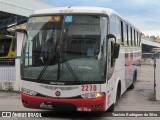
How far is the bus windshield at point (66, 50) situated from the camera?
9547 millimetres

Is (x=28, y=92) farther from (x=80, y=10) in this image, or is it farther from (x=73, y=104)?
(x=80, y=10)

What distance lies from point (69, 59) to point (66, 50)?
0.85 feet

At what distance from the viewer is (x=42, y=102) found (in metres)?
9.70

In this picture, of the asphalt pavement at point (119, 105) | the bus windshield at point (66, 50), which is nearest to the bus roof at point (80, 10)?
the bus windshield at point (66, 50)

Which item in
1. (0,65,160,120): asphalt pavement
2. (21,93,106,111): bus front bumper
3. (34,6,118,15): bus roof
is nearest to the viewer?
(21,93,106,111): bus front bumper

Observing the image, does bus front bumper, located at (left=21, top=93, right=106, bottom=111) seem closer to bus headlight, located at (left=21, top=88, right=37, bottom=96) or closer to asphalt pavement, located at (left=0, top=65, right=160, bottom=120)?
bus headlight, located at (left=21, top=88, right=37, bottom=96)

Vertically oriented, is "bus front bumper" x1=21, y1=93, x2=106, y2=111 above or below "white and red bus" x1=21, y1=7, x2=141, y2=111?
below

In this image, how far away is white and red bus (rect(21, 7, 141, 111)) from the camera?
9.46 m

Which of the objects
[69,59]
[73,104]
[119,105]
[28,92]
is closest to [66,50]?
[69,59]

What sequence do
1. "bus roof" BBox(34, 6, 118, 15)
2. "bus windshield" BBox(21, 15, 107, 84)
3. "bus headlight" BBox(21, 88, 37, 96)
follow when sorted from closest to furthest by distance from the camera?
"bus windshield" BBox(21, 15, 107, 84) → "bus headlight" BBox(21, 88, 37, 96) → "bus roof" BBox(34, 6, 118, 15)

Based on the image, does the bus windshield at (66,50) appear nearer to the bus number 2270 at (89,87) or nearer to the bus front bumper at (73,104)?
the bus number 2270 at (89,87)

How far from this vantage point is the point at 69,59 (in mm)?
9641

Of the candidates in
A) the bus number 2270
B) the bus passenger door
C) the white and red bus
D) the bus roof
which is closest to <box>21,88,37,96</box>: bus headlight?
the white and red bus

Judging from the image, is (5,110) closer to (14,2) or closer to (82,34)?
(82,34)
